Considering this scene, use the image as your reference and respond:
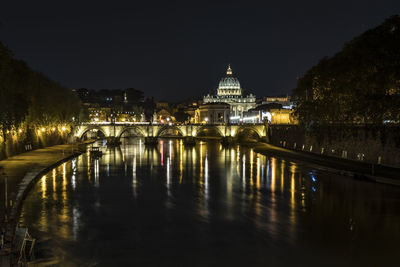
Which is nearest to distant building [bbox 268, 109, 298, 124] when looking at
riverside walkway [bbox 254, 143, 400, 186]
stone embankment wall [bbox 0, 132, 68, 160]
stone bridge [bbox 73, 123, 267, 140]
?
stone bridge [bbox 73, 123, 267, 140]

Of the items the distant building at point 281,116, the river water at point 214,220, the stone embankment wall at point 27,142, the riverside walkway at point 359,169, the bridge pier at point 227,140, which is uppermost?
the distant building at point 281,116

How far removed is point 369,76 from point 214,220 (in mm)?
21957

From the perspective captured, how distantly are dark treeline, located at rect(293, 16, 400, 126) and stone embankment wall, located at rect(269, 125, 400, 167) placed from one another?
49.8 inches

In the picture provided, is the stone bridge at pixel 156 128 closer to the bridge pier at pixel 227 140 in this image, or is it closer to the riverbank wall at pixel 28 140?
the bridge pier at pixel 227 140

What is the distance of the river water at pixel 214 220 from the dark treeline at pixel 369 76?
695 centimetres

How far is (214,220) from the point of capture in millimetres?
24781

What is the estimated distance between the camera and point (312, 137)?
5894 cm

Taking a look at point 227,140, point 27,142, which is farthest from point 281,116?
point 27,142

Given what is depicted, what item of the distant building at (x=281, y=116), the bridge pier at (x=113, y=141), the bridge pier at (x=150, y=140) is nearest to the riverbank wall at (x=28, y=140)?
the bridge pier at (x=113, y=141)

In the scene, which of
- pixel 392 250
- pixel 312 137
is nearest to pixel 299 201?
pixel 392 250

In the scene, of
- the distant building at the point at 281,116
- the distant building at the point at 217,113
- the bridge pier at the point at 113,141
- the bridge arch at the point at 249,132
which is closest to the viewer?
the bridge pier at the point at 113,141

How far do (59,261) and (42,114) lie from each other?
44.8m

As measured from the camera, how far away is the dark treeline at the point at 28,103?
3862 centimetres

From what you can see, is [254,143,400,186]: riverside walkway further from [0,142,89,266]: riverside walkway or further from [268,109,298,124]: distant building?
[268,109,298,124]: distant building
